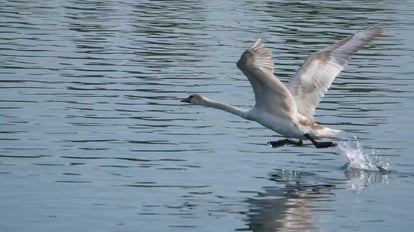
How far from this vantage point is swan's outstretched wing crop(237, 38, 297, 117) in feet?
52.4

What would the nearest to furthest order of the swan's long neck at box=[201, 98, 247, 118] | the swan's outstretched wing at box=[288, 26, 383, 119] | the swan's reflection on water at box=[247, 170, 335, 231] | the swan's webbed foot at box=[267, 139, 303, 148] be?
the swan's reflection on water at box=[247, 170, 335, 231] < the swan's long neck at box=[201, 98, 247, 118] < the swan's webbed foot at box=[267, 139, 303, 148] < the swan's outstretched wing at box=[288, 26, 383, 119]

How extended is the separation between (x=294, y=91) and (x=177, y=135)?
8.56ft

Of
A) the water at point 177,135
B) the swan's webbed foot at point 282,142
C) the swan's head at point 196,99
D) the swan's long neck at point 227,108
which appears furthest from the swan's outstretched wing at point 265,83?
the swan's head at point 196,99

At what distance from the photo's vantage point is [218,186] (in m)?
16.2

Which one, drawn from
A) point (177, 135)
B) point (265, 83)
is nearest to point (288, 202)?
point (265, 83)

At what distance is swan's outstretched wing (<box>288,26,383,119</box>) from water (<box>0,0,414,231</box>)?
93 cm

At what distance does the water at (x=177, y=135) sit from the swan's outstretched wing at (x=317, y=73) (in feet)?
3.06

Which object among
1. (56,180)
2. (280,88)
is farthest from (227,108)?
(56,180)

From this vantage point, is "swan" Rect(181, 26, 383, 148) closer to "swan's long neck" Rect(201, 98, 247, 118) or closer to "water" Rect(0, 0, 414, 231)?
"swan's long neck" Rect(201, 98, 247, 118)

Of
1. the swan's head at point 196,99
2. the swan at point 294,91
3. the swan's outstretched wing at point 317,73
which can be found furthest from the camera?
the swan's head at point 196,99

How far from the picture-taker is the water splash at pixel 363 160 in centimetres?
1792

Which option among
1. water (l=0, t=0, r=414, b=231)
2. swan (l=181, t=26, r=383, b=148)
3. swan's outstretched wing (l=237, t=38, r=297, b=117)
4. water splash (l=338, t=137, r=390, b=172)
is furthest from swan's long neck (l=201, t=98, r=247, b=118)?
water splash (l=338, t=137, r=390, b=172)

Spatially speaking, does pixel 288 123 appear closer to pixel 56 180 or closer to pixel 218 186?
pixel 218 186

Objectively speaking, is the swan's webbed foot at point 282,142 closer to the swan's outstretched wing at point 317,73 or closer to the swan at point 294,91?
the swan at point 294,91
